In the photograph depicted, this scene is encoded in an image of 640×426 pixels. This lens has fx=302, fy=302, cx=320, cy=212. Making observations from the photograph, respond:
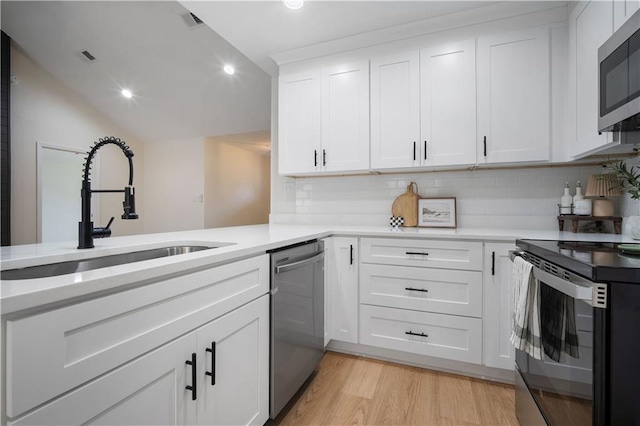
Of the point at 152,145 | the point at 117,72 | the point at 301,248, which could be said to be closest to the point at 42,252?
the point at 301,248

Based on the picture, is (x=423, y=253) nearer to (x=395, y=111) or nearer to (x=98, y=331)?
(x=395, y=111)

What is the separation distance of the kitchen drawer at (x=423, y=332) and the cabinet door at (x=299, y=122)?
A: 1314 mm

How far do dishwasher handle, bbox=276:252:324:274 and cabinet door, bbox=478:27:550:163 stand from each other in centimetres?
134

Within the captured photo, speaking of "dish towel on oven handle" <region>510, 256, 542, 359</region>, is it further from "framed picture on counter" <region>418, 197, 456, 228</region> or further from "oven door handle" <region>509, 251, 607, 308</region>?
"framed picture on counter" <region>418, 197, 456, 228</region>

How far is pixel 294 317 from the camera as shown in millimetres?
1567

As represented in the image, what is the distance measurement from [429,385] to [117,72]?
18.1ft

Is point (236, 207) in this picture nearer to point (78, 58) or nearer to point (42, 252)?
point (78, 58)

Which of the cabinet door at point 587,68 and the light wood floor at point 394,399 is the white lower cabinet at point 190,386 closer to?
the light wood floor at point 394,399

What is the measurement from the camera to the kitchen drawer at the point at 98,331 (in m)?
0.56

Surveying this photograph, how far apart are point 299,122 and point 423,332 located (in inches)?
75.6

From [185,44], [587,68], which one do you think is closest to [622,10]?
[587,68]

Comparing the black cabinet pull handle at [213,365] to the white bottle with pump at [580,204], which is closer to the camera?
the black cabinet pull handle at [213,365]

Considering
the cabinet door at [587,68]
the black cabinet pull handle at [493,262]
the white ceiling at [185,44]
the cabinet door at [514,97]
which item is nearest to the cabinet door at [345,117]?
the white ceiling at [185,44]

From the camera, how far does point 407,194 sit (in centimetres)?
252
